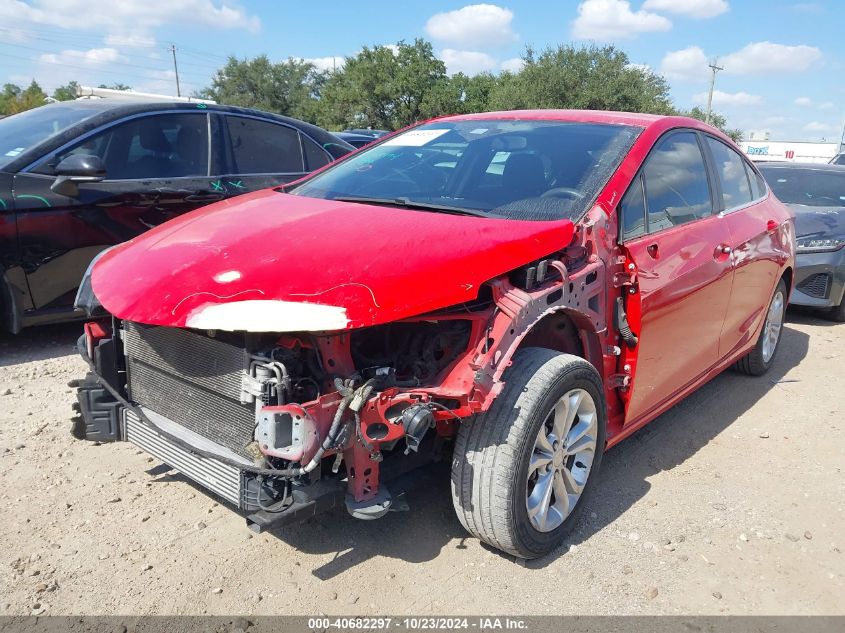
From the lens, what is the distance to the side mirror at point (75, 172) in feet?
14.5

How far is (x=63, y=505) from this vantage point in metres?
3.02

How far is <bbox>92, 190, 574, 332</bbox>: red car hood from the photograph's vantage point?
2.19 m

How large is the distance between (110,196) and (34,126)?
37.4 inches

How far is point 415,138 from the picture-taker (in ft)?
12.8

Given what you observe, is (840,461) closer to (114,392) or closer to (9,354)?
(114,392)

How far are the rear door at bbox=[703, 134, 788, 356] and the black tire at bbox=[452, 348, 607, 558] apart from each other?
6.12ft

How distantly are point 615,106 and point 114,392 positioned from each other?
42.2 metres

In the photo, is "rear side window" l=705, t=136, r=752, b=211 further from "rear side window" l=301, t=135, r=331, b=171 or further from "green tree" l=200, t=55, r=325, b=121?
"green tree" l=200, t=55, r=325, b=121

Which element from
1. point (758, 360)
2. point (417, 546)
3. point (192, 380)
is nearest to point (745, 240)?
point (758, 360)

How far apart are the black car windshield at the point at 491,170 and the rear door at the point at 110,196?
5.78 feet

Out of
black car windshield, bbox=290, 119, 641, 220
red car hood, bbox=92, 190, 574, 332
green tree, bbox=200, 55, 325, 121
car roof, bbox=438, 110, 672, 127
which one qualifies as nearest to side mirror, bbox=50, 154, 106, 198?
black car windshield, bbox=290, 119, 641, 220

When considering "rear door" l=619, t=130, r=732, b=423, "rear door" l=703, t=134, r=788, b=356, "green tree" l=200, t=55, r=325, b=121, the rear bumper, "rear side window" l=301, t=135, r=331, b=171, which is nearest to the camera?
"rear door" l=619, t=130, r=732, b=423

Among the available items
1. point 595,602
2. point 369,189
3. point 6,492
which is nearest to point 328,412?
point 595,602

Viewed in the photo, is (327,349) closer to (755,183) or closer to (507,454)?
(507,454)
